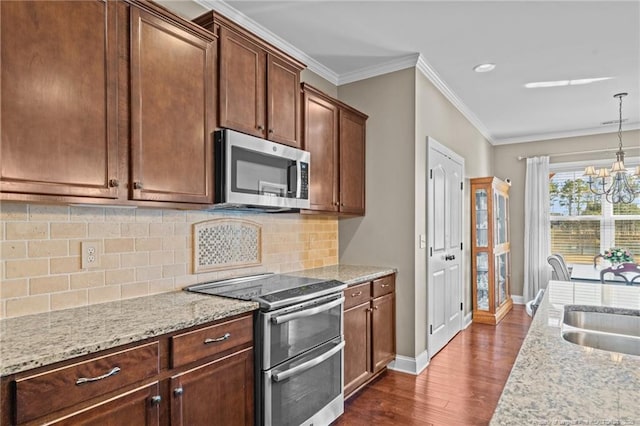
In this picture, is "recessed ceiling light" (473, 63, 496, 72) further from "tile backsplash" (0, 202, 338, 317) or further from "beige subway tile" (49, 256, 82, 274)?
"beige subway tile" (49, 256, 82, 274)

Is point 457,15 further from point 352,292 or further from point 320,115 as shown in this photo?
point 352,292

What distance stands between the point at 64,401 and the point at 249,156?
1471mm

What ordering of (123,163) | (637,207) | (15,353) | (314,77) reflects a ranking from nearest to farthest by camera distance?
(15,353) → (123,163) → (314,77) → (637,207)

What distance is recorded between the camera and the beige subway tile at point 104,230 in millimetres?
1822

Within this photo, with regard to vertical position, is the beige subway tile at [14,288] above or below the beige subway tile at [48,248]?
below

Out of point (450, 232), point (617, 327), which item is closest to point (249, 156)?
point (617, 327)

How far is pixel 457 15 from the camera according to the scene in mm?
2617

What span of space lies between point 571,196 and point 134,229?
6.47 m

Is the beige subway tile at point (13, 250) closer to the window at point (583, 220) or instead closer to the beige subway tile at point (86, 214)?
the beige subway tile at point (86, 214)

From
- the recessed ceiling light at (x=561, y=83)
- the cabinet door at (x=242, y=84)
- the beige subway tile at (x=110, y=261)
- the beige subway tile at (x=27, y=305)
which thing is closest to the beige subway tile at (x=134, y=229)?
the beige subway tile at (x=110, y=261)

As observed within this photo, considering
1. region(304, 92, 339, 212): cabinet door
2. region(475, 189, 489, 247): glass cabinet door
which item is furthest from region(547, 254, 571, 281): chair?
region(304, 92, 339, 212): cabinet door

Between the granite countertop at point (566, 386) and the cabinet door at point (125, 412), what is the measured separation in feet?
4.10

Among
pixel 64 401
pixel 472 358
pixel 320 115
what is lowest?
pixel 472 358

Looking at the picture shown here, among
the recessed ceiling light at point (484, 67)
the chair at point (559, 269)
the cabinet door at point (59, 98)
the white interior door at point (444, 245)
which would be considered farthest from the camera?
the chair at point (559, 269)
